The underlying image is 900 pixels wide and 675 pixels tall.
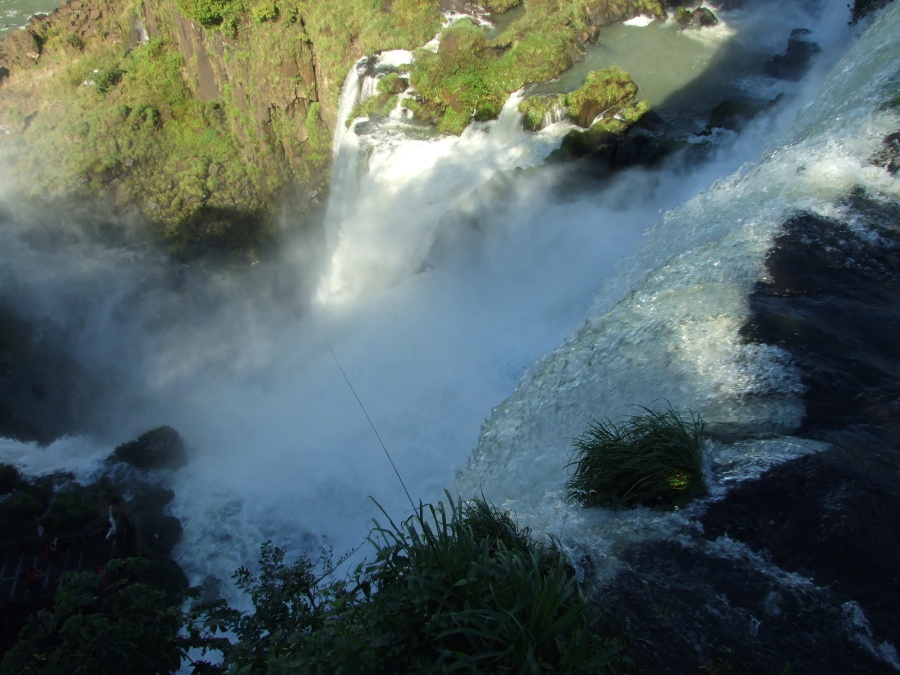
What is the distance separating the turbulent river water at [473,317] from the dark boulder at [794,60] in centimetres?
33

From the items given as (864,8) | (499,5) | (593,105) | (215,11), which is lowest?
(864,8)

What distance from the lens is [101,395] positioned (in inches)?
590

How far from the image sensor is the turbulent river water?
4805 millimetres

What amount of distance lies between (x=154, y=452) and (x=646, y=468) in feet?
36.7

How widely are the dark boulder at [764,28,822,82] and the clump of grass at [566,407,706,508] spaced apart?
1326 cm

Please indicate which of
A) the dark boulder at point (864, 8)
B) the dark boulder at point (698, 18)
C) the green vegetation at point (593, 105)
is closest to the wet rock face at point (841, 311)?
the green vegetation at point (593, 105)

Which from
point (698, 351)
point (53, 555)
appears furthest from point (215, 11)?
point (698, 351)

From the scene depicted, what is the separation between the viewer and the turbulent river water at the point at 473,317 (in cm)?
480

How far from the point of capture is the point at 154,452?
39.2 ft

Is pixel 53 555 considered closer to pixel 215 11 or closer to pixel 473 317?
pixel 473 317

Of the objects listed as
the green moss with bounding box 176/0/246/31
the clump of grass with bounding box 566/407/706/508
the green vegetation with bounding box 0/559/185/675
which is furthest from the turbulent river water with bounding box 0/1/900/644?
the green moss with bounding box 176/0/246/31

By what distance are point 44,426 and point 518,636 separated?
15.4m

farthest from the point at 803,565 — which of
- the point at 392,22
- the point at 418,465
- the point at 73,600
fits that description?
the point at 392,22

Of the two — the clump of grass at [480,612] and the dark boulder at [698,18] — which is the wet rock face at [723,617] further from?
the dark boulder at [698,18]
